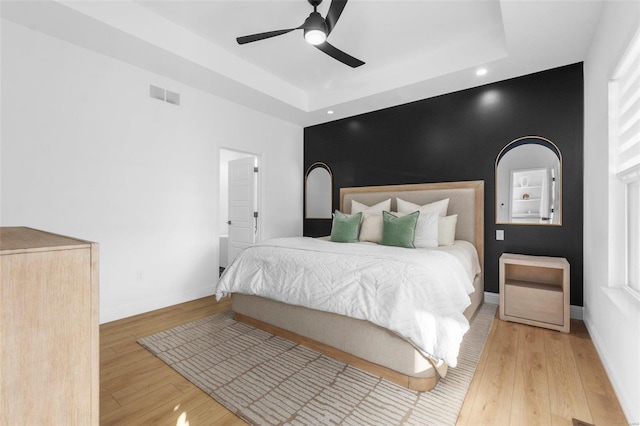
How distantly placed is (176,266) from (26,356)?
301 centimetres

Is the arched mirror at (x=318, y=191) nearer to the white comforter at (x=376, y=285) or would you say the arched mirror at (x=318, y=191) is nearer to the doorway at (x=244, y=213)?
the doorway at (x=244, y=213)

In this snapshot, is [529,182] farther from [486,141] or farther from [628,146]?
[628,146]

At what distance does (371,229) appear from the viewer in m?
3.58

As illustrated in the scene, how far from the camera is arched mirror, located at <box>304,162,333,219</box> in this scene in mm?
5074

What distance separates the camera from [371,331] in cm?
201

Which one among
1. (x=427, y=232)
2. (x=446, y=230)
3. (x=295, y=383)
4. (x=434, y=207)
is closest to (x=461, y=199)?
(x=434, y=207)

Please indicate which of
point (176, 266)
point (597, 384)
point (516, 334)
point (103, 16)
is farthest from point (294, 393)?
point (103, 16)

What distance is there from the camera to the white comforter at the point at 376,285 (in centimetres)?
179

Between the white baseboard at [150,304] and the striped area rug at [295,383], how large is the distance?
0.70m

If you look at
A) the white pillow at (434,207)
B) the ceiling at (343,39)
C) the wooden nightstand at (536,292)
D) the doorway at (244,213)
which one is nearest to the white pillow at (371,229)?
the white pillow at (434,207)

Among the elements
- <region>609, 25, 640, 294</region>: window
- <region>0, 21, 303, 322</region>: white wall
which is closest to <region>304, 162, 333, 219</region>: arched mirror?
<region>0, 21, 303, 322</region>: white wall

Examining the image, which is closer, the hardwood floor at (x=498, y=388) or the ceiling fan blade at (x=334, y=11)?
the hardwood floor at (x=498, y=388)

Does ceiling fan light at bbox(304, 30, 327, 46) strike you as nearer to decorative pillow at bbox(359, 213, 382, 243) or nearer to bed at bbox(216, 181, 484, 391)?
decorative pillow at bbox(359, 213, 382, 243)

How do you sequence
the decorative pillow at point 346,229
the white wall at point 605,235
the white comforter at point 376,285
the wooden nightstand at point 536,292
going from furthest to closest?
the decorative pillow at point 346,229 → the wooden nightstand at point 536,292 → the white comforter at point 376,285 → the white wall at point 605,235
